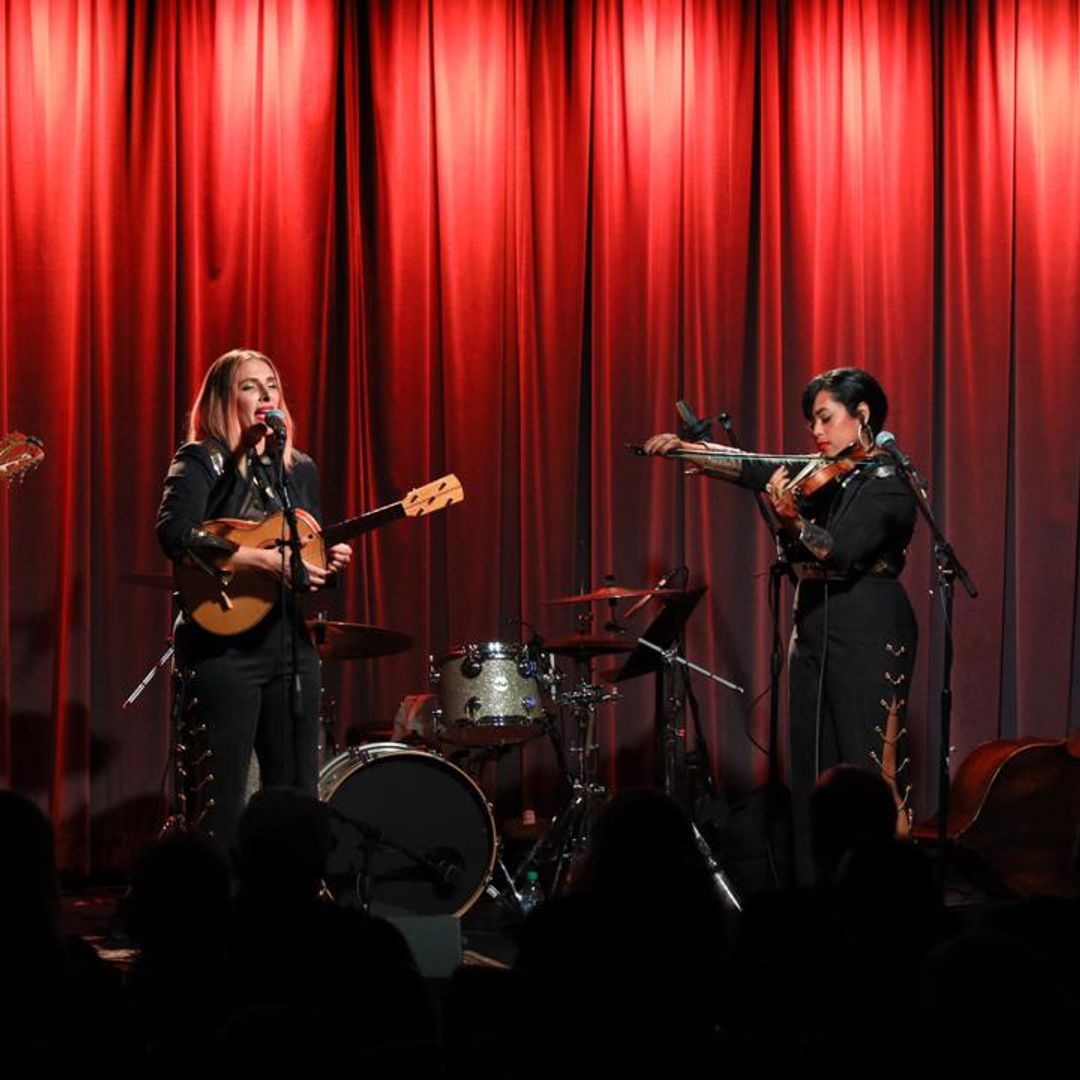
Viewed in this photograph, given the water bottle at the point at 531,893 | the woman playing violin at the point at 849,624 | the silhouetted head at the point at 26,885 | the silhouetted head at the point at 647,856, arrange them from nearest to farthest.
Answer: the silhouetted head at the point at 26,885, the silhouetted head at the point at 647,856, the woman playing violin at the point at 849,624, the water bottle at the point at 531,893

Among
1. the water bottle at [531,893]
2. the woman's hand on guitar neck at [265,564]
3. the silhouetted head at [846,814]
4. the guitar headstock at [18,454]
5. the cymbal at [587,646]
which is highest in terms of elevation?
the guitar headstock at [18,454]

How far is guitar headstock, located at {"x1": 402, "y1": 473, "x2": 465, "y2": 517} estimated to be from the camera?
19.3 feet

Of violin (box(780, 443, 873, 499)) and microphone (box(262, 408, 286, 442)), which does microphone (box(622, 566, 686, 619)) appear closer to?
violin (box(780, 443, 873, 499))

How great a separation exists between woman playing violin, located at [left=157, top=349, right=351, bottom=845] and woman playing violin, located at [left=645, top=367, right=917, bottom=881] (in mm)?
1497

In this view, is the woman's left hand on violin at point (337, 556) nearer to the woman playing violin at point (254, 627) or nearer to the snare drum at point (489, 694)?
the woman playing violin at point (254, 627)

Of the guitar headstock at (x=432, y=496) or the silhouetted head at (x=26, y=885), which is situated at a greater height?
the guitar headstock at (x=432, y=496)

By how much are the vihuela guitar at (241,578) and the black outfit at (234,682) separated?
4cm

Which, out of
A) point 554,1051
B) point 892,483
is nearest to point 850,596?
point 892,483

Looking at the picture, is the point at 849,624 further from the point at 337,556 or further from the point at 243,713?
the point at 243,713

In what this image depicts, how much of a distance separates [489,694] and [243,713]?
1.46 m

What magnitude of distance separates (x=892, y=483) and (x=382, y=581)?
9.40 ft

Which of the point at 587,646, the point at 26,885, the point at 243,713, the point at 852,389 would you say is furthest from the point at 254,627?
the point at 26,885

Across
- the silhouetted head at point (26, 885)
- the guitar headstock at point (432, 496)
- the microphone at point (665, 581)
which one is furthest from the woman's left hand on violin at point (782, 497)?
the silhouetted head at point (26, 885)

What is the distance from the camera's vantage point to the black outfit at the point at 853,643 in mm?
5777
